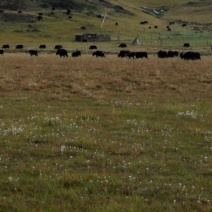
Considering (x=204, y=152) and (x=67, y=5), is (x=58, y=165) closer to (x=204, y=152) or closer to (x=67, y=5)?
(x=204, y=152)

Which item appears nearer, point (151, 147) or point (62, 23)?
point (151, 147)

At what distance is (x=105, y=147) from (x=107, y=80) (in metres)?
16.5

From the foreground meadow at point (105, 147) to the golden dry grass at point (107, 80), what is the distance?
5.1 inches

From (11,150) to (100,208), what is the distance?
4834 millimetres

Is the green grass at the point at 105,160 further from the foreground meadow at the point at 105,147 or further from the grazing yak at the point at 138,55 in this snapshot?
the grazing yak at the point at 138,55

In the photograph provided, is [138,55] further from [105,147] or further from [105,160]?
[105,160]

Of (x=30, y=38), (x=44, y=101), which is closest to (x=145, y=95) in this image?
(x=44, y=101)

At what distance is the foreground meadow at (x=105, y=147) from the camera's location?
917 cm

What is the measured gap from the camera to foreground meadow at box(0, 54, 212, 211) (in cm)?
917

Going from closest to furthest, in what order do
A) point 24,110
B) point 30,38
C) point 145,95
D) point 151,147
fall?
1. point 151,147
2. point 24,110
3. point 145,95
4. point 30,38

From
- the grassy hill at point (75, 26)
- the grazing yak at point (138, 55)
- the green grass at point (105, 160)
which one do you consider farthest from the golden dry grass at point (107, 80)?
the grassy hill at point (75, 26)

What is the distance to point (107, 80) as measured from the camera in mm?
29234

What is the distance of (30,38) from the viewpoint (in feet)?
305

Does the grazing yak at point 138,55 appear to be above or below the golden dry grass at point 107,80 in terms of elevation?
above
